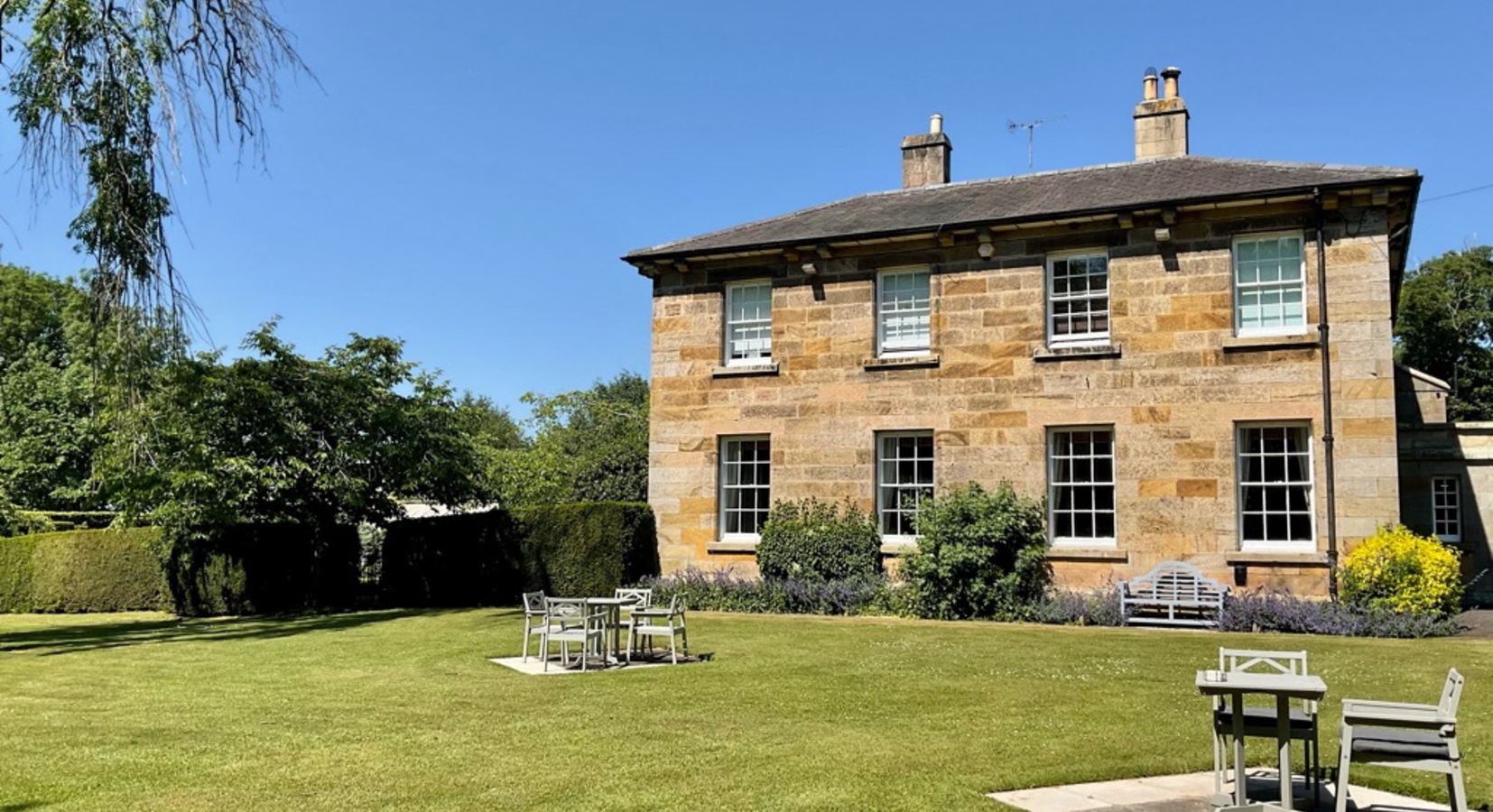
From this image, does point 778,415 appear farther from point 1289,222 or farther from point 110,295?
point 110,295

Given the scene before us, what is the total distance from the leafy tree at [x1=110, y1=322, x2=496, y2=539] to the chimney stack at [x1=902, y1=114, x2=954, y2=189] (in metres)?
10.4

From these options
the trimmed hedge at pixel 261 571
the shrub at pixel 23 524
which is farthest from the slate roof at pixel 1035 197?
the shrub at pixel 23 524

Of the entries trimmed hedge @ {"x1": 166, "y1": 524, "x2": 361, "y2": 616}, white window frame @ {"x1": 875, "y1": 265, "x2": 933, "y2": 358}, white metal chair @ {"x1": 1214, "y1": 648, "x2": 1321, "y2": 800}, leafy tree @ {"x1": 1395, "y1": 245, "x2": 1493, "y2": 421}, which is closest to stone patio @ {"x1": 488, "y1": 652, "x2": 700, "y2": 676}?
white metal chair @ {"x1": 1214, "y1": 648, "x2": 1321, "y2": 800}

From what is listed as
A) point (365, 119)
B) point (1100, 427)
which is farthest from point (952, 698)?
point (1100, 427)

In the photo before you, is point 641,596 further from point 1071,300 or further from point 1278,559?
point 1278,559

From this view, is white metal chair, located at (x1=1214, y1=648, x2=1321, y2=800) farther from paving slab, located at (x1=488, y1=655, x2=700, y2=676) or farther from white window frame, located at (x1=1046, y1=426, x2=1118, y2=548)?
white window frame, located at (x1=1046, y1=426, x2=1118, y2=548)

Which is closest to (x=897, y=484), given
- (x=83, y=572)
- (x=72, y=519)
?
(x=83, y=572)

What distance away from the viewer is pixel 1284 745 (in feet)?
17.7

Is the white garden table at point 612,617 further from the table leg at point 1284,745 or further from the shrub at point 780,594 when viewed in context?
the table leg at point 1284,745

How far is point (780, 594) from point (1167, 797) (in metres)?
12.3

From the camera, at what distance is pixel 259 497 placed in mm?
21234

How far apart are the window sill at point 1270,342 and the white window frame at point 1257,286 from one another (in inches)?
6.4

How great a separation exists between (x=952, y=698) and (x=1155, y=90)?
563 inches

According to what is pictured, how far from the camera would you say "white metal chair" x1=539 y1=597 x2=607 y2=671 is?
10922 mm
